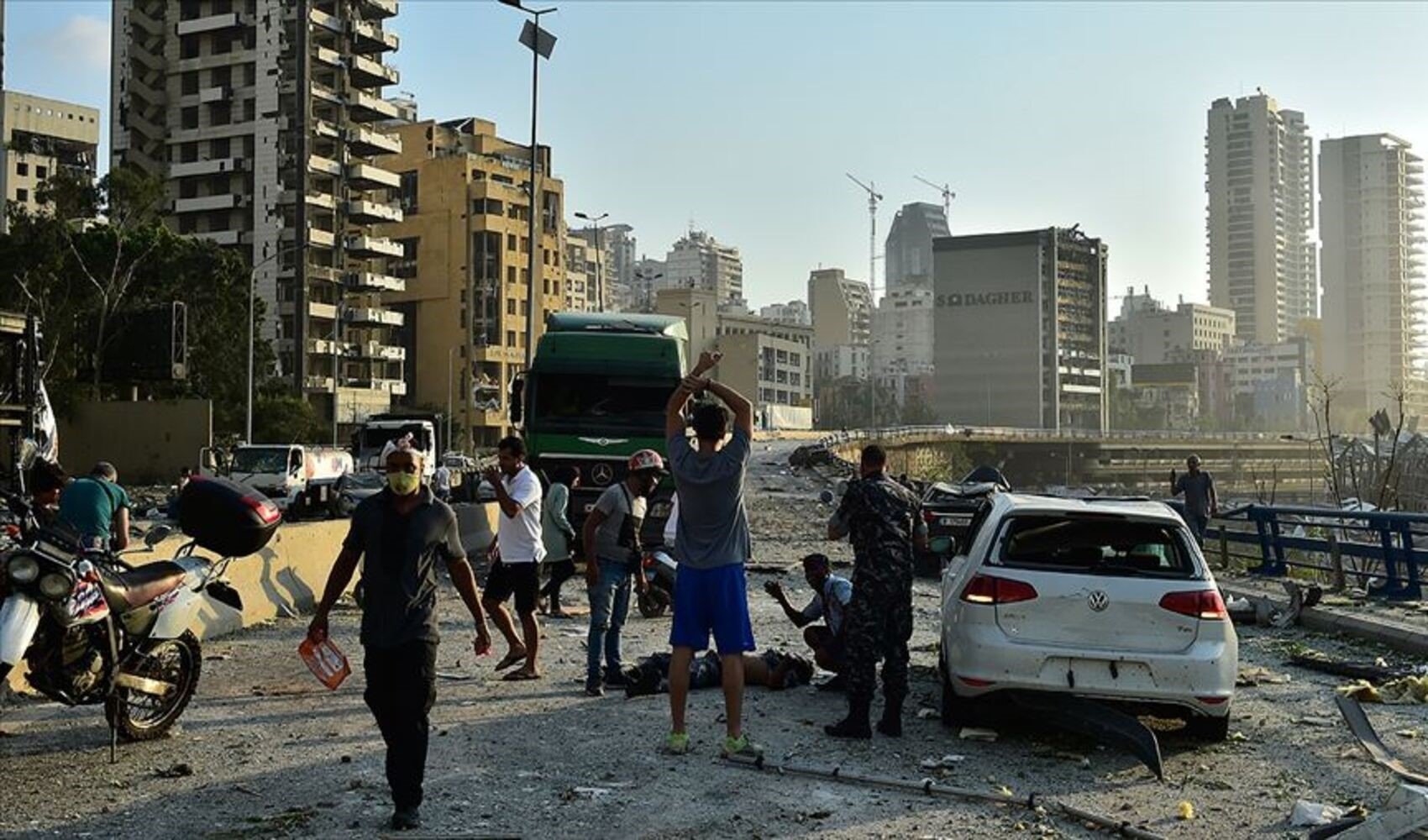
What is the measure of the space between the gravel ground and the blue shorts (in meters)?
0.66

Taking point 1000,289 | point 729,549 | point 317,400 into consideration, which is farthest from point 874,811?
point 1000,289

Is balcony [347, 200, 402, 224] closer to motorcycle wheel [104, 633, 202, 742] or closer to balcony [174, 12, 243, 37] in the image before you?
balcony [174, 12, 243, 37]

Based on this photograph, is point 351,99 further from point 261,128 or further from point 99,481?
point 99,481

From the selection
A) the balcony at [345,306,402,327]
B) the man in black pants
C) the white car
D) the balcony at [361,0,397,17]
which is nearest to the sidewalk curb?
the white car

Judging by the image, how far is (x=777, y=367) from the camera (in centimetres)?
14262

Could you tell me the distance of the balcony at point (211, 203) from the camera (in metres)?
76.9

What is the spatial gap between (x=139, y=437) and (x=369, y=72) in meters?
38.0

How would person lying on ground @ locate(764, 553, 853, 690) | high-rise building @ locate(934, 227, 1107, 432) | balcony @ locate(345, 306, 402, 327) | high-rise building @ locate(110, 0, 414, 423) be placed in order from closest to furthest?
1. person lying on ground @ locate(764, 553, 853, 690)
2. high-rise building @ locate(110, 0, 414, 423)
3. balcony @ locate(345, 306, 402, 327)
4. high-rise building @ locate(934, 227, 1107, 432)

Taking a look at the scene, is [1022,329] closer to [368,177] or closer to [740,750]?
[368,177]

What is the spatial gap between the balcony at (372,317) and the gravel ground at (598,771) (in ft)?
235

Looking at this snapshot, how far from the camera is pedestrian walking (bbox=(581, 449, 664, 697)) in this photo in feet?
30.1

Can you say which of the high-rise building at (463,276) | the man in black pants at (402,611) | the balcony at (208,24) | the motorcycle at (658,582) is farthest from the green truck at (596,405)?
the high-rise building at (463,276)

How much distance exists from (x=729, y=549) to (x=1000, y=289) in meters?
179

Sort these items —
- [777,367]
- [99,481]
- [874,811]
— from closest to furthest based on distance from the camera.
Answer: [874,811]
[99,481]
[777,367]
